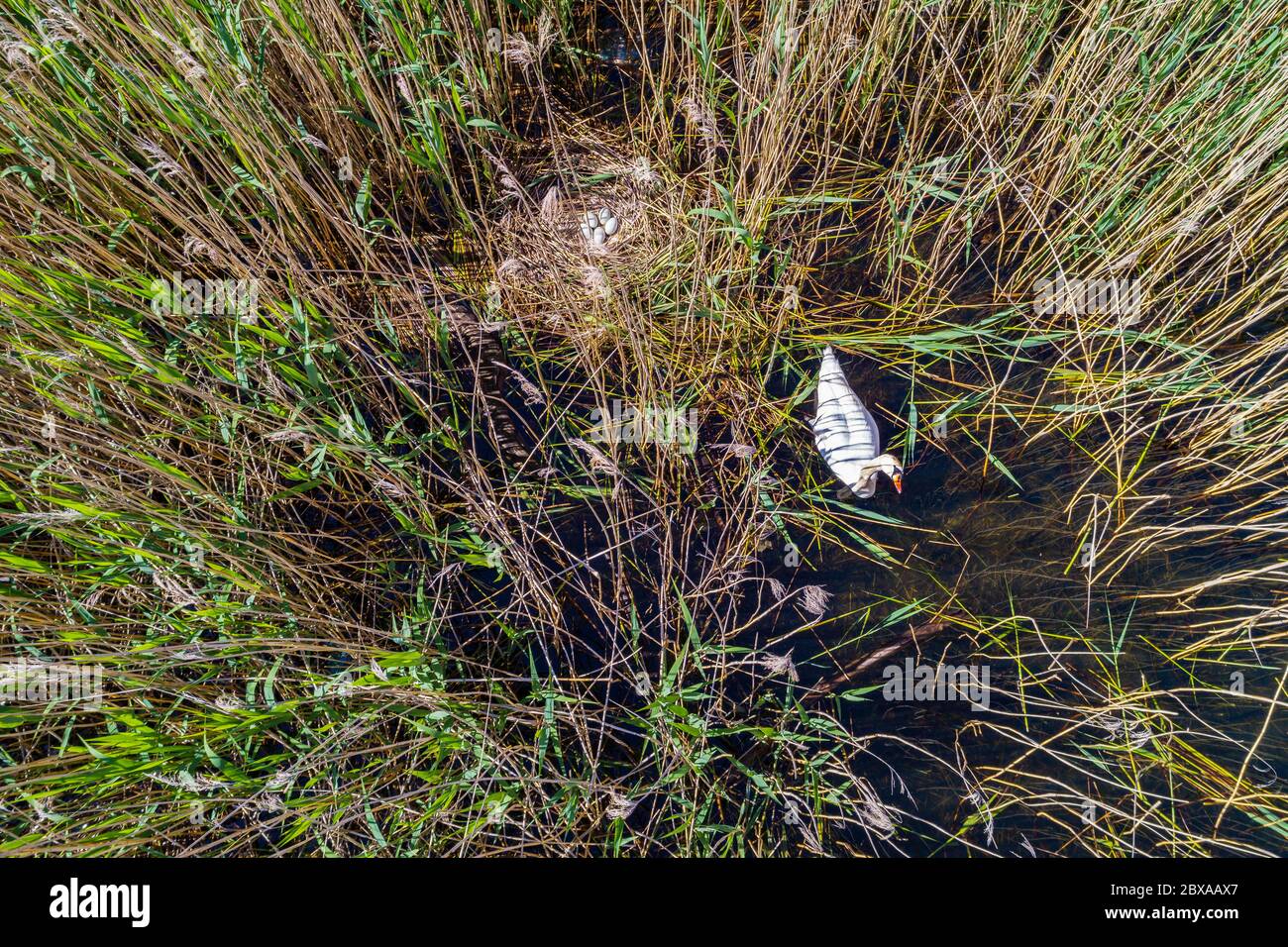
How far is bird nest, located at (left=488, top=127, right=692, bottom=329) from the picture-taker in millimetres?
1872

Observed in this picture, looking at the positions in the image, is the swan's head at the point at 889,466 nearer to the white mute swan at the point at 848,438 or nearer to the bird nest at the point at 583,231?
the white mute swan at the point at 848,438

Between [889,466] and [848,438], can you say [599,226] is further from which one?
[889,466]

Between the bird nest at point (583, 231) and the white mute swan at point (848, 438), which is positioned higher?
the bird nest at point (583, 231)

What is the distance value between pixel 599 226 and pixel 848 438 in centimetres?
98

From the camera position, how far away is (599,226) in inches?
79.5

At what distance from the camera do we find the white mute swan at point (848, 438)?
1.65 m

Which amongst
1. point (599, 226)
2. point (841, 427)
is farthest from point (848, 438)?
point (599, 226)

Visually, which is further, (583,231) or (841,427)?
(583,231)

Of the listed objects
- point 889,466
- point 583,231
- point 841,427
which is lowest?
point 889,466

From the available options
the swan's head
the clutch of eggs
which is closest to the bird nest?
the clutch of eggs

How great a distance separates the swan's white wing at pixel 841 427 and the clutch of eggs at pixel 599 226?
29.6 inches

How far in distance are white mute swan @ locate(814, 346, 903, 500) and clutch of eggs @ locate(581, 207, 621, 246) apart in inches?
29.8

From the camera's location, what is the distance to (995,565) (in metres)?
1.70

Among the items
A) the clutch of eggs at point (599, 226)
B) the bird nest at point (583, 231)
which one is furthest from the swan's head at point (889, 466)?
the clutch of eggs at point (599, 226)
